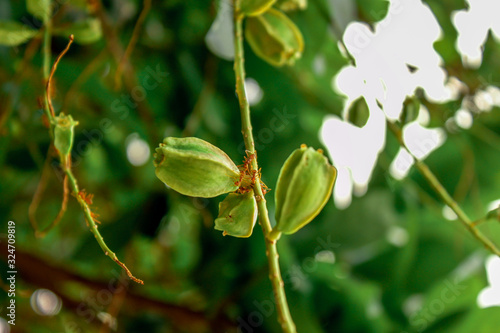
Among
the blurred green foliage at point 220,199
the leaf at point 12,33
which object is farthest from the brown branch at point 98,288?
the leaf at point 12,33

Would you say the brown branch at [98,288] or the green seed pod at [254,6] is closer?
the green seed pod at [254,6]

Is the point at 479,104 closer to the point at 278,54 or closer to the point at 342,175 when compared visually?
the point at 342,175

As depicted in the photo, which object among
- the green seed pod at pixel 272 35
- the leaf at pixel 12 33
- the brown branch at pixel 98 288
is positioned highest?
the leaf at pixel 12 33

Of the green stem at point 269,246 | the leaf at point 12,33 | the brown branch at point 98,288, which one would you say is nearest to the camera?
the green stem at point 269,246

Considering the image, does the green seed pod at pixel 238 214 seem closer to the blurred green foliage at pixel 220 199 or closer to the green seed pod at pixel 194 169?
the green seed pod at pixel 194 169

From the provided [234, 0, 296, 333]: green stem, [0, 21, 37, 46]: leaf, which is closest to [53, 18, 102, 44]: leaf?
[0, 21, 37, 46]: leaf

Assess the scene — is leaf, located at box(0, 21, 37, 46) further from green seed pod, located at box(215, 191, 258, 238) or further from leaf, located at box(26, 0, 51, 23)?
green seed pod, located at box(215, 191, 258, 238)
